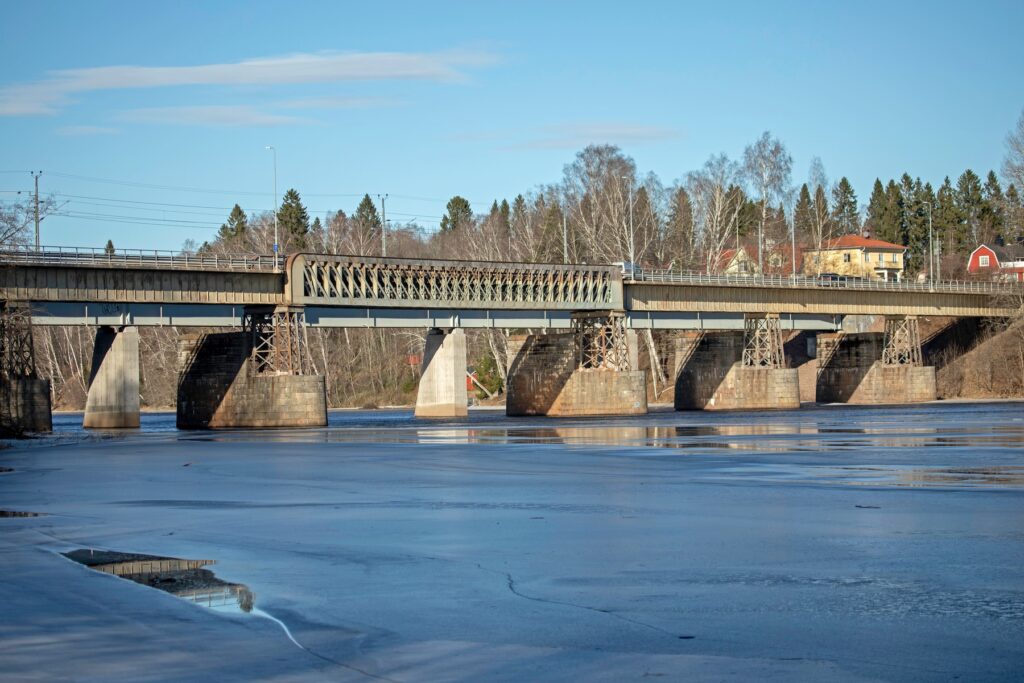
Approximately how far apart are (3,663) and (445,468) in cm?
2188

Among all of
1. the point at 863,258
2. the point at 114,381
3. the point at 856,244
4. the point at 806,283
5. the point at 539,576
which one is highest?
the point at 856,244

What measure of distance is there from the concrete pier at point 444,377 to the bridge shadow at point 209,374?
14747 millimetres

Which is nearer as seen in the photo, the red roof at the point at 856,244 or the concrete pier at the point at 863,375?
the concrete pier at the point at 863,375

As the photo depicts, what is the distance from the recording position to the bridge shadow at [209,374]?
73812mm

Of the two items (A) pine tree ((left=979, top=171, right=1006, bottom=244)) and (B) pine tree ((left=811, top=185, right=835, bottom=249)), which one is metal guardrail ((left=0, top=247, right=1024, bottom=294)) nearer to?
(B) pine tree ((left=811, top=185, right=835, bottom=249))

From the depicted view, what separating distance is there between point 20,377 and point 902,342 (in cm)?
6827

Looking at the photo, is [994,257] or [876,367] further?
[994,257]

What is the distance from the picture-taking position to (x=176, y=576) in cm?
1352

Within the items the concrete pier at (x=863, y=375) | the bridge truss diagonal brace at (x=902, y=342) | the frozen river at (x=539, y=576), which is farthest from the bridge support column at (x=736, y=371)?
the frozen river at (x=539, y=576)

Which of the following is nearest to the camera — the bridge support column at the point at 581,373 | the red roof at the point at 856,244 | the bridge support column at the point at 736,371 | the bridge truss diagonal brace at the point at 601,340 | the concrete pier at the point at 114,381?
the concrete pier at the point at 114,381

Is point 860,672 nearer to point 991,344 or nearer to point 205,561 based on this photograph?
point 205,561

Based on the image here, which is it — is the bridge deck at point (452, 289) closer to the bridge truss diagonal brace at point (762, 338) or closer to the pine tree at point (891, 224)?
the bridge truss diagonal brace at point (762, 338)

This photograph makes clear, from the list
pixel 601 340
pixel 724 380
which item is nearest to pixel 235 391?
pixel 601 340

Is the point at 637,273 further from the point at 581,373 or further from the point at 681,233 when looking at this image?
the point at 681,233
